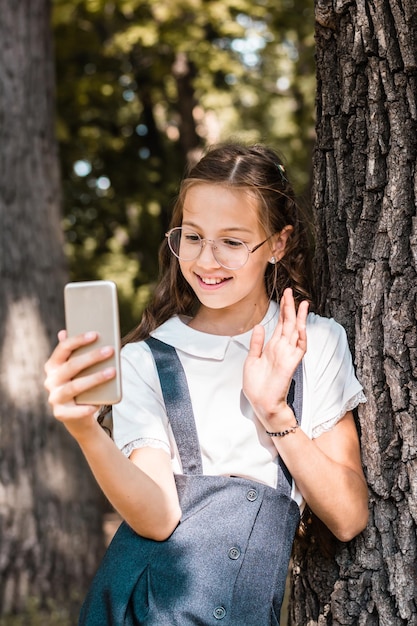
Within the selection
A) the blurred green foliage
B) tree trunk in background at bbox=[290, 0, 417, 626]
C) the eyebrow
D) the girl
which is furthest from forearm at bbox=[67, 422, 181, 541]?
the blurred green foliage

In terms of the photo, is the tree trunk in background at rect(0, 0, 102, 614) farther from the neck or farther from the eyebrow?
the eyebrow

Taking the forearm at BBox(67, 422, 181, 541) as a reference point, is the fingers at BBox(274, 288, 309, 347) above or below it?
above

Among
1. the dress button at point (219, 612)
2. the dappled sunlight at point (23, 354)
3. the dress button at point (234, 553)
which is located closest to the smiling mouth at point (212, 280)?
the dress button at point (234, 553)

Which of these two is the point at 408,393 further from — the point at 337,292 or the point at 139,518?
the point at 139,518

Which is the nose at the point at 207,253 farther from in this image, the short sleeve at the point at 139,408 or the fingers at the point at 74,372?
the fingers at the point at 74,372

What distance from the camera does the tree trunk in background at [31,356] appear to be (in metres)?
5.43

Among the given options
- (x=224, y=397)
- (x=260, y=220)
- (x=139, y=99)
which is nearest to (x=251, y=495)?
(x=224, y=397)

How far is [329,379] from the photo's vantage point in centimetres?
229

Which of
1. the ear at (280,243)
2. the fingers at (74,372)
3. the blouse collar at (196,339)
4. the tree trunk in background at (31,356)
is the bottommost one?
the tree trunk in background at (31,356)

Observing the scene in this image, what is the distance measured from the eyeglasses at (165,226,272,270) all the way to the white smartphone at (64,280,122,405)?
577 millimetres

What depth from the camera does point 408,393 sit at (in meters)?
2.25

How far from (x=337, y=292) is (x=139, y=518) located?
86cm

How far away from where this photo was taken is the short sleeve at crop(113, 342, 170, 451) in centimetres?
216

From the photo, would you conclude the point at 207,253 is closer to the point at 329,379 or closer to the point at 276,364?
the point at 276,364
